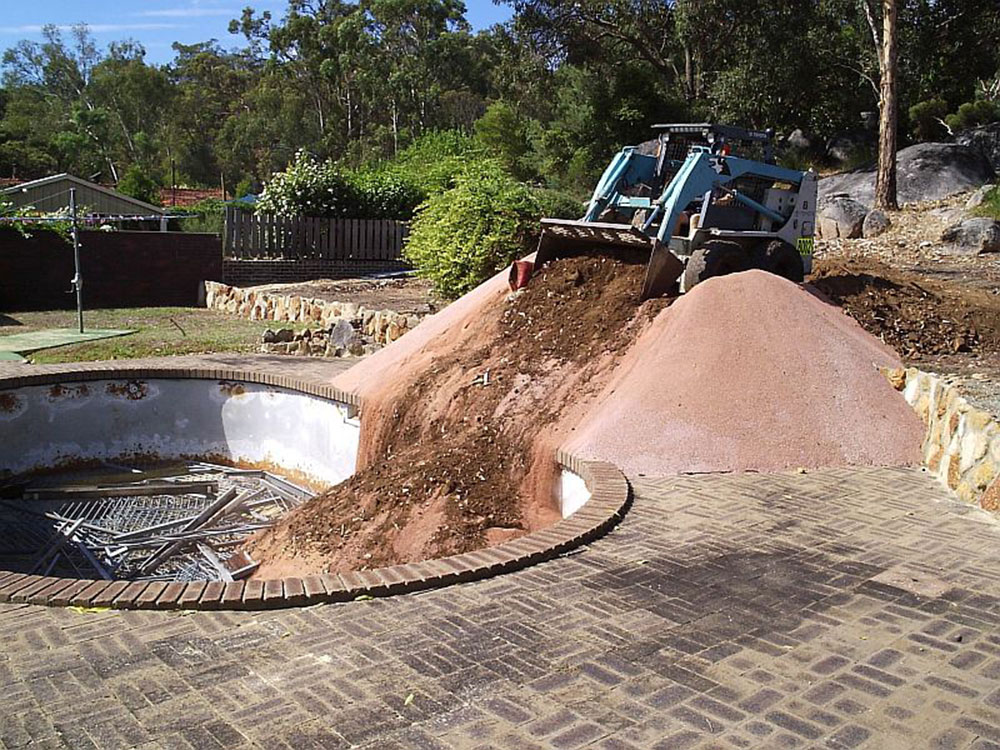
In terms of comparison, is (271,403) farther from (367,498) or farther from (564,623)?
(564,623)

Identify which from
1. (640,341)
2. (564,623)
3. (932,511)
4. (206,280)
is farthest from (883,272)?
(206,280)

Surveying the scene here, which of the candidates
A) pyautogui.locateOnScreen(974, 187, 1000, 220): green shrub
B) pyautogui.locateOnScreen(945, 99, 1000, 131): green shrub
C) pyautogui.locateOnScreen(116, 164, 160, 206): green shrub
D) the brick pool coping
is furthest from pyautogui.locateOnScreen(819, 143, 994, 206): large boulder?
pyautogui.locateOnScreen(116, 164, 160, 206): green shrub

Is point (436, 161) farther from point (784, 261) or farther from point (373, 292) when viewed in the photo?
point (784, 261)

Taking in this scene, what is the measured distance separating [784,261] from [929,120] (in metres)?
19.0

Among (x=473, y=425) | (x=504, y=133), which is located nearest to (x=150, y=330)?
(x=473, y=425)

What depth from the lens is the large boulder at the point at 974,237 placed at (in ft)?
48.4

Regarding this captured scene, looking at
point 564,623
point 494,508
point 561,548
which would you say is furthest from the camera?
point 494,508

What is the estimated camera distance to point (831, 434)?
6645mm

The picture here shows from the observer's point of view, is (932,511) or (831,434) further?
(831,434)

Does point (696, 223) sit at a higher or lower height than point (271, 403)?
higher

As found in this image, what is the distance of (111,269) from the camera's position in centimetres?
1822

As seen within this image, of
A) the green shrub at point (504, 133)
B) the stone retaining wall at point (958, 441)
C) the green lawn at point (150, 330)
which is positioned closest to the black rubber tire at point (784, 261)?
the stone retaining wall at point (958, 441)

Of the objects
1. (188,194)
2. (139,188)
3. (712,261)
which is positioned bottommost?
(712,261)

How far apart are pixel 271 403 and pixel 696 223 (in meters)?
4.93
